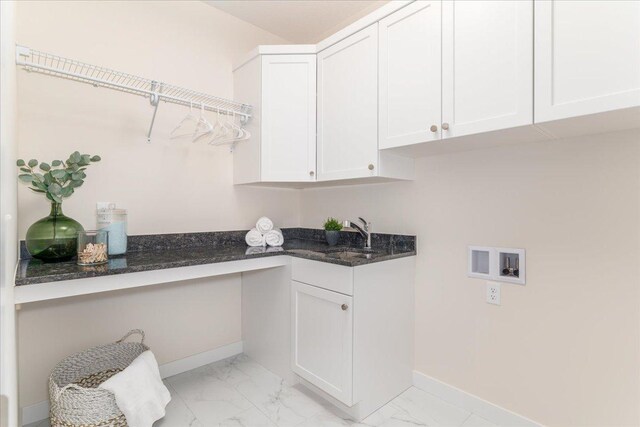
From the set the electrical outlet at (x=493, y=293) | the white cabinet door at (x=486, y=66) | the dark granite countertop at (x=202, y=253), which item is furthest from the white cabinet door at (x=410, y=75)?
the electrical outlet at (x=493, y=293)

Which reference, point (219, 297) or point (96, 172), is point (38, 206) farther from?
point (219, 297)

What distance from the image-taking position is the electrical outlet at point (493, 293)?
1669 mm

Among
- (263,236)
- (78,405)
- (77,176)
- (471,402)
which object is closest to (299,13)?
(263,236)

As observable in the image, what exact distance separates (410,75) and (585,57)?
0.71 metres

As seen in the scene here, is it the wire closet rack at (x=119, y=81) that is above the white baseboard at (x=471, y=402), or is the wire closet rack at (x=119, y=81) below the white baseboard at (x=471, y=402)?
above

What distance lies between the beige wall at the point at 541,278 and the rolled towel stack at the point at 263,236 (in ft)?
3.01

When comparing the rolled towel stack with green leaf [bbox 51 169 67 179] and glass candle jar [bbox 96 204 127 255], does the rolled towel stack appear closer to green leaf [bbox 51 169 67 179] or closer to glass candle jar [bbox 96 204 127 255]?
glass candle jar [bbox 96 204 127 255]

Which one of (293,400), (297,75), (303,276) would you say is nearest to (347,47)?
(297,75)

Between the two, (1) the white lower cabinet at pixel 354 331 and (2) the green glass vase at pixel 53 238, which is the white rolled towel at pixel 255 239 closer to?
(1) the white lower cabinet at pixel 354 331

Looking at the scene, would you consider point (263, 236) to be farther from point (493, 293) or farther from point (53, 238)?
point (493, 293)

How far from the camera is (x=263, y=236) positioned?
91.6 inches

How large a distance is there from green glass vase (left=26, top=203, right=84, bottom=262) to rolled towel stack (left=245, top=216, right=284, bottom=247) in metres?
1.02

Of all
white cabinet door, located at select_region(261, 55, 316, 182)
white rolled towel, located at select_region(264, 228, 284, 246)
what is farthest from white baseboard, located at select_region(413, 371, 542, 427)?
white cabinet door, located at select_region(261, 55, 316, 182)

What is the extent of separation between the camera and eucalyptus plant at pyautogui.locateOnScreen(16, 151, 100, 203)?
4.86 feet
